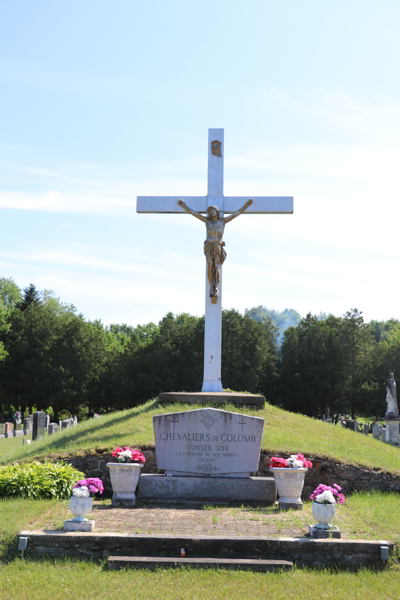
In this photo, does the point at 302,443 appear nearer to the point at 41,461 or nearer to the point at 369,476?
the point at 369,476

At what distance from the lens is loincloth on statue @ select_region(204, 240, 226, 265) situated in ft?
53.1

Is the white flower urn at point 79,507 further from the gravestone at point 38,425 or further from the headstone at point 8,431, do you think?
the headstone at point 8,431

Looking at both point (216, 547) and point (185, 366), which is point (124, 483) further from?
point (185, 366)

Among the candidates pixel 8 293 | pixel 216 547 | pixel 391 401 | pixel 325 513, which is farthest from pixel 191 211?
pixel 8 293

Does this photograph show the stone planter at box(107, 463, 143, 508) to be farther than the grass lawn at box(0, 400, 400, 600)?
Yes

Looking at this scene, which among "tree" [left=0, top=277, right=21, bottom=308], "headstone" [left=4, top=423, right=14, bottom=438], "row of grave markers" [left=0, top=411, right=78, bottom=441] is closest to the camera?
"row of grave markers" [left=0, top=411, right=78, bottom=441]

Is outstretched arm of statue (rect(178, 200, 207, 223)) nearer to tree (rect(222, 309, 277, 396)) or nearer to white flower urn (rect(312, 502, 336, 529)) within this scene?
white flower urn (rect(312, 502, 336, 529))

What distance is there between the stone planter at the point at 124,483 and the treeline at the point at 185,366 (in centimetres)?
2993

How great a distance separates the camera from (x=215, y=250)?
1619 cm

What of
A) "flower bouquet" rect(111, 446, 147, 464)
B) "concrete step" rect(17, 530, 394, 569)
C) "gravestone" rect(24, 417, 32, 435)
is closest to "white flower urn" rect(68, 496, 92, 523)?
"concrete step" rect(17, 530, 394, 569)

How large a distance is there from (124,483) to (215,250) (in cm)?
747

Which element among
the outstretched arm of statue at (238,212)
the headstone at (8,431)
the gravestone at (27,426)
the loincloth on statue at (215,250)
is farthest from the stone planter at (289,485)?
the gravestone at (27,426)

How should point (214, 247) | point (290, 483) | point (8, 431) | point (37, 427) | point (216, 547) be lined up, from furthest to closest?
point (8, 431) < point (37, 427) < point (214, 247) < point (290, 483) < point (216, 547)

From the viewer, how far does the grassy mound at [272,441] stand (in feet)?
42.1
